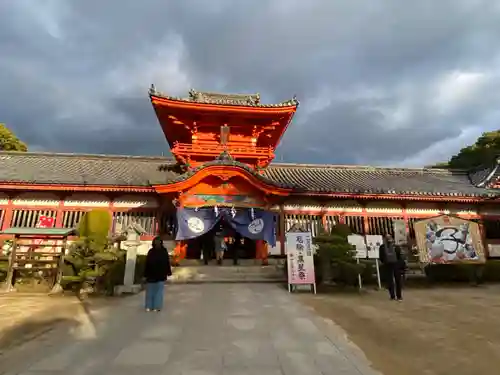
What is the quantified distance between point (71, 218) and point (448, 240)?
17.1 meters

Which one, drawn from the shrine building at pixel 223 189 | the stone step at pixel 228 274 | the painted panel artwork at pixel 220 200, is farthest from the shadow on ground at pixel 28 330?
the painted panel artwork at pixel 220 200

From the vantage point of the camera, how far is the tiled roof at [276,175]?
16.3 meters

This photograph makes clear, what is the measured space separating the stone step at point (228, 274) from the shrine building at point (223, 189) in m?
1.84

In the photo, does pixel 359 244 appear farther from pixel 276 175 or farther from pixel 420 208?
pixel 276 175

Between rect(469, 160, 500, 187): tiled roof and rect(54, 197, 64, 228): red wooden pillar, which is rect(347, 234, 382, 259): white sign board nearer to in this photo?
rect(469, 160, 500, 187): tiled roof

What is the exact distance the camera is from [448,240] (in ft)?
39.4

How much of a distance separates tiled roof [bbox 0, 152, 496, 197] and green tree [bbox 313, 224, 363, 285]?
4742 mm

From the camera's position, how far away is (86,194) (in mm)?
15797

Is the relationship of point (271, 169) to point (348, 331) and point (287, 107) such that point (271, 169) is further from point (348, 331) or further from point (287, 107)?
point (348, 331)

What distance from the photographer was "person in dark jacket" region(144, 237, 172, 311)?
6.89 meters

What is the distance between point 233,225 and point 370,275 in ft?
21.1

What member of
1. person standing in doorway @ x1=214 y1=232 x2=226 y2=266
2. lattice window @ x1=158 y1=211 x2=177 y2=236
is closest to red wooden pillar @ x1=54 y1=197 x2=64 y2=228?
lattice window @ x1=158 y1=211 x2=177 y2=236

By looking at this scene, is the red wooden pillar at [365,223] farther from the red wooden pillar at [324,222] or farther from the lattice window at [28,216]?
the lattice window at [28,216]

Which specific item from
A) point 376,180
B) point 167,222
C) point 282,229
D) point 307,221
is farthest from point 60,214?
point 376,180
